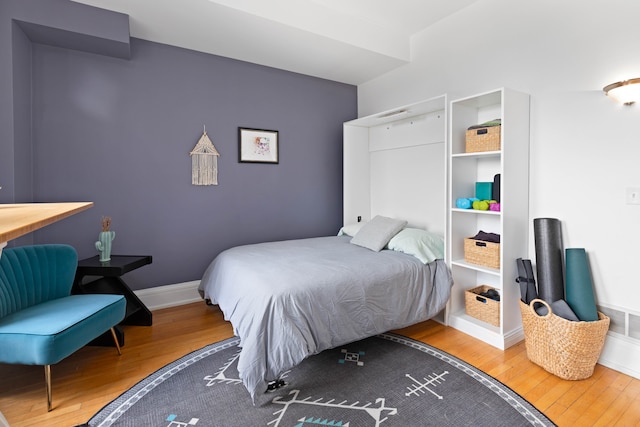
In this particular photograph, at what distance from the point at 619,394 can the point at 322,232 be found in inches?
118

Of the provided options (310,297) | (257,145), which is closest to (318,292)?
(310,297)

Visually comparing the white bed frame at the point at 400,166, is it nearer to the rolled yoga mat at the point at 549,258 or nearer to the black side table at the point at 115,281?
the rolled yoga mat at the point at 549,258

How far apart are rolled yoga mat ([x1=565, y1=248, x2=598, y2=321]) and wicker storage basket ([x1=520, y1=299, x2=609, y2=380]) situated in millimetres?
87

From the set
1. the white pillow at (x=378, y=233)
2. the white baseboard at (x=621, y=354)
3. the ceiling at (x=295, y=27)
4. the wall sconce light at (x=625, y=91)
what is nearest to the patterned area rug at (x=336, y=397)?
the white baseboard at (x=621, y=354)

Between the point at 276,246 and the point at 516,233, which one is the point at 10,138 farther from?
the point at 516,233

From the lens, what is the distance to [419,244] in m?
2.87

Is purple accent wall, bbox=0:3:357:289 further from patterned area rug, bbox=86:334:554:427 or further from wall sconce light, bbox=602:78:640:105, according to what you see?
wall sconce light, bbox=602:78:640:105

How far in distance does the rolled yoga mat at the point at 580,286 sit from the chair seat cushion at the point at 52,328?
3042 millimetres

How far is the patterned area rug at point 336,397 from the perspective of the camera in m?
1.73

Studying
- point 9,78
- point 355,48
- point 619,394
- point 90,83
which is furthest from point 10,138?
point 619,394

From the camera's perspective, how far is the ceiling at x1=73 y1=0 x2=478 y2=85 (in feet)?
8.61

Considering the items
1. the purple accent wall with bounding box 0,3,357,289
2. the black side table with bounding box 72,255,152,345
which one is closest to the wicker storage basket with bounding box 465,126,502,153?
the purple accent wall with bounding box 0,3,357,289

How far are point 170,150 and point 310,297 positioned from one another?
7.18ft

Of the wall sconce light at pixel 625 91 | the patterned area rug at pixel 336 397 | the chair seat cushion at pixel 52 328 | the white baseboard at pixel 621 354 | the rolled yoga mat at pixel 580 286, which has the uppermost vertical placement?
the wall sconce light at pixel 625 91
